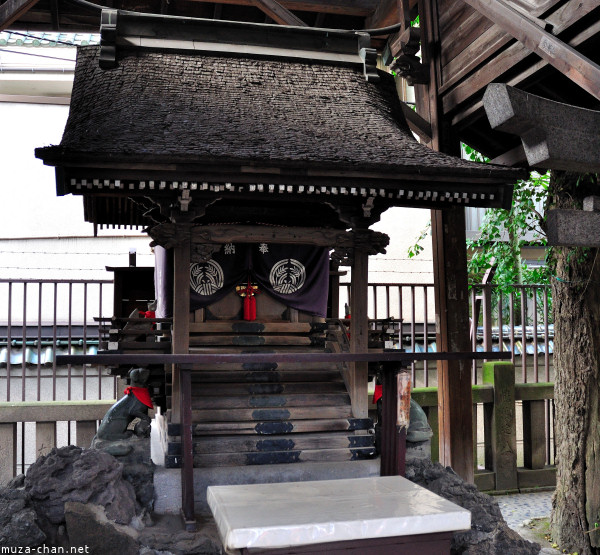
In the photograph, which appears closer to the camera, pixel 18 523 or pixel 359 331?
pixel 18 523

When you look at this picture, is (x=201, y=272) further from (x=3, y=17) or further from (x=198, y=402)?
(x=3, y=17)

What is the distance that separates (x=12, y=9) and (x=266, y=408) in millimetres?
5742

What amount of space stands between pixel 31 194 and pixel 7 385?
6.06 m

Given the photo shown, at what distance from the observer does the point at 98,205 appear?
346 inches

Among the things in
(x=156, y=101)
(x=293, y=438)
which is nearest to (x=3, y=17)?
(x=156, y=101)

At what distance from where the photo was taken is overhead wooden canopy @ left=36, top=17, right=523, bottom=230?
6.12 metres

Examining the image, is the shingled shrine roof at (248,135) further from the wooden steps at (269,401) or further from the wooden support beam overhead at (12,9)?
the wooden steps at (269,401)

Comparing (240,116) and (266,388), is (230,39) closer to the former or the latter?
(240,116)

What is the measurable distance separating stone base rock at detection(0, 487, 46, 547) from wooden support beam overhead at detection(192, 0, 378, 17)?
792cm

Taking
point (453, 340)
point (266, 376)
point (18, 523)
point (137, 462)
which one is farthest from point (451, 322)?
point (18, 523)

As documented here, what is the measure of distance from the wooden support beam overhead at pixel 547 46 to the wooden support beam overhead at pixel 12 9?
526 cm

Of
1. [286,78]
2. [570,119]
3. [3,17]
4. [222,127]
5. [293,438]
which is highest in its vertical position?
[3,17]

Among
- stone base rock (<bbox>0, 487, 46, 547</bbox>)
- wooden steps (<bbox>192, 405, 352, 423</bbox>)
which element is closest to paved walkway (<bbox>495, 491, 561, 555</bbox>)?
wooden steps (<bbox>192, 405, 352, 423</bbox>)

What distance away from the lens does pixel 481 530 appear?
5523 mm
